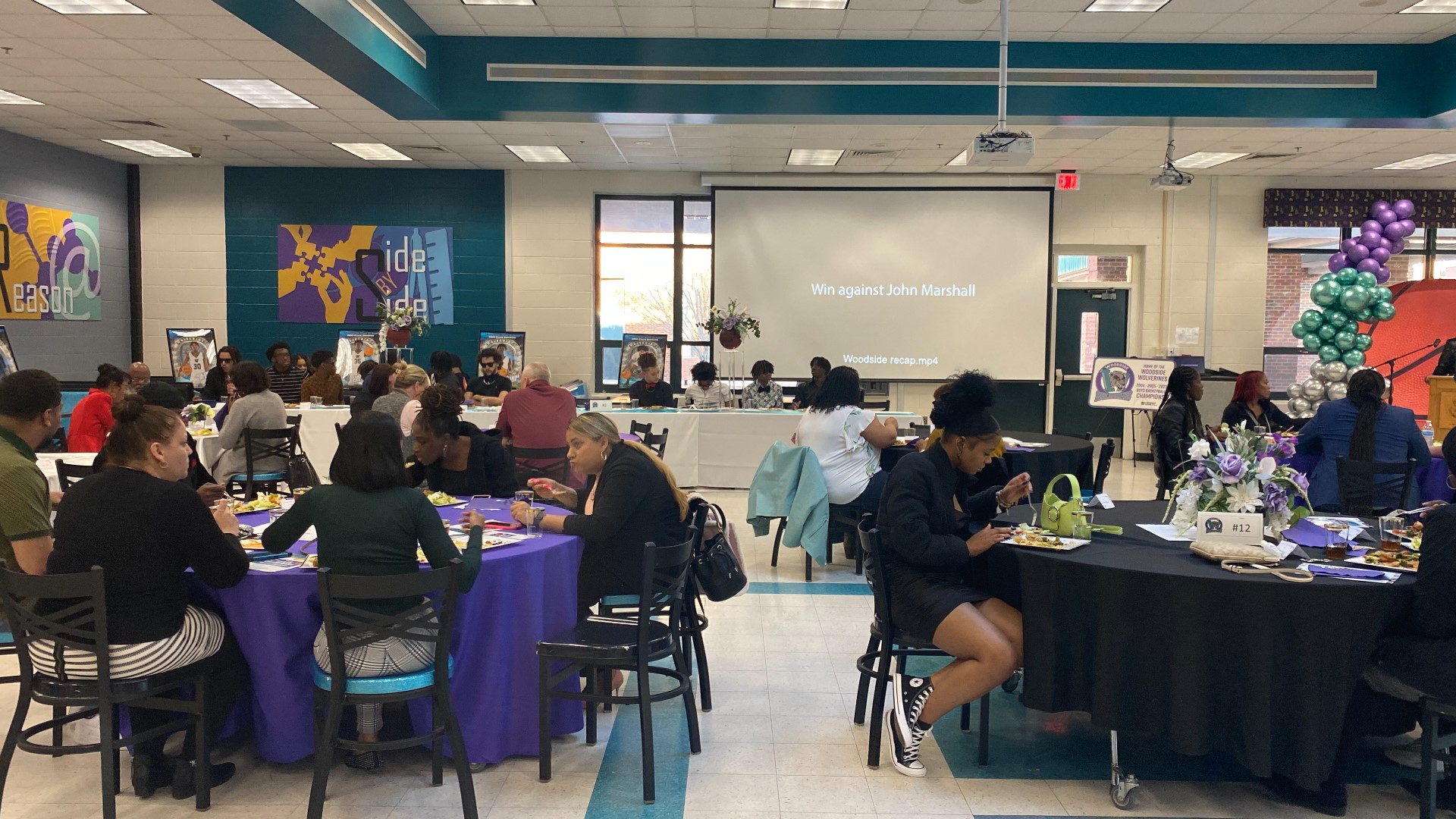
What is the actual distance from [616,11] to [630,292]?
16.4ft

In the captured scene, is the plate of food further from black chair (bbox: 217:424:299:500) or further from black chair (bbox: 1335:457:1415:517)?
black chair (bbox: 217:424:299:500)

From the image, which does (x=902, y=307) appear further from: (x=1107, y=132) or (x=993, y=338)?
(x=1107, y=132)

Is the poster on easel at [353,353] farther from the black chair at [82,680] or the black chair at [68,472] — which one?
the black chair at [82,680]

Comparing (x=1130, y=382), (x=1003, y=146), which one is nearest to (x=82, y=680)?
(x=1003, y=146)

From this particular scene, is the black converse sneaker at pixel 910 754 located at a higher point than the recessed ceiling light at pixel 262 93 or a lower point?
lower

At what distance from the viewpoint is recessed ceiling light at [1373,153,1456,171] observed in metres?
9.47

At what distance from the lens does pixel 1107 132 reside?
336 inches

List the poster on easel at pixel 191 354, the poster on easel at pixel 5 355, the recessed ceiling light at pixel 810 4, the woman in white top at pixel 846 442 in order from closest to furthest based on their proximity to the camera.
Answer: the woman in white top at pixel 846 442, the recessed ceiling light at pixel 810 4, the poster on easel at pixel 5 355, the poster on easel at pixel 191 354

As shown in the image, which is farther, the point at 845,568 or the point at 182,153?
the point at 182,153

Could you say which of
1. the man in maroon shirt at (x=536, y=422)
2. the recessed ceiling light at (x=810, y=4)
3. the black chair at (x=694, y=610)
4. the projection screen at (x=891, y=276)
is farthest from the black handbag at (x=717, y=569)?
the projection screen at (x=891, y=276)

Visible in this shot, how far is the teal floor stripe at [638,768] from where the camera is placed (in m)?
3.04

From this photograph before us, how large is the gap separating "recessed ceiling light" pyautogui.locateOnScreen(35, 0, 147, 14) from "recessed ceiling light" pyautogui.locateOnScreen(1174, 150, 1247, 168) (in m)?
8.82

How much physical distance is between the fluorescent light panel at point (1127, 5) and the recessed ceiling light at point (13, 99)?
315 inches

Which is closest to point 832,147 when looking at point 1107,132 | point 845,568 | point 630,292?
point 1107,132
